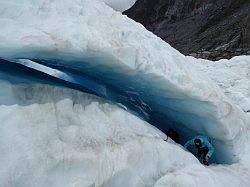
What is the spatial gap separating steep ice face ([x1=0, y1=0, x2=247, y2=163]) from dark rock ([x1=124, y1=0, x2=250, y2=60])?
27677mm

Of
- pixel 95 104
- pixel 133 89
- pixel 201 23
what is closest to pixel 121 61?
pixel 95 104

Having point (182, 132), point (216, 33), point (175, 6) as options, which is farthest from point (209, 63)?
point (175, 6)

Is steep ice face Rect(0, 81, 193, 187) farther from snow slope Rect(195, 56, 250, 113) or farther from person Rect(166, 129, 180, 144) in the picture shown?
snow slope Rect(195, 56, 250, 113)

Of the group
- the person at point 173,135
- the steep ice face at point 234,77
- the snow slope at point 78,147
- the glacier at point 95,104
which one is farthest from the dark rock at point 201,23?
the snow slope at point 78,147

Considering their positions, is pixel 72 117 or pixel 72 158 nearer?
pixel 72 158

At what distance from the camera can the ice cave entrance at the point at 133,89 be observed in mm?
5316

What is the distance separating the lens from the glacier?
4514mm

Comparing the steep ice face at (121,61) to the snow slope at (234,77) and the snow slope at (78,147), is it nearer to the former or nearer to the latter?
the snow slope at (78,147)

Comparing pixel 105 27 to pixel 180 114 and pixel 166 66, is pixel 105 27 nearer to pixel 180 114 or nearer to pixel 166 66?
pixel 166 66

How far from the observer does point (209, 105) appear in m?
5.99

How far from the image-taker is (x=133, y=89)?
20.1 ft

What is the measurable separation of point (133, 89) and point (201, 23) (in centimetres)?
4808

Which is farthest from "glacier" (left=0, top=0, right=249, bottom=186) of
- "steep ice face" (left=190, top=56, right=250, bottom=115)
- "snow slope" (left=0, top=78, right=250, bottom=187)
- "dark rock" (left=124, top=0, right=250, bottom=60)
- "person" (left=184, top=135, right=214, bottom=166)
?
"dark rock" (left=124, top=0, right=250, bottom=60)

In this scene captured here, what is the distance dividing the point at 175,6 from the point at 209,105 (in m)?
57.6
